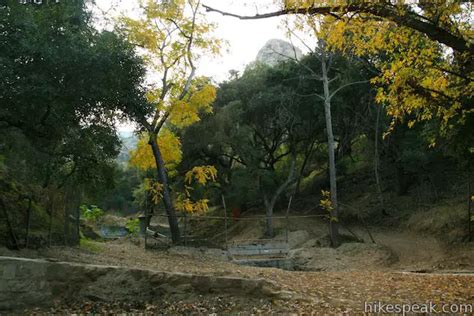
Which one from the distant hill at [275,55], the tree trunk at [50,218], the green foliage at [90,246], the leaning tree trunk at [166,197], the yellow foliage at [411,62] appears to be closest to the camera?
the yellow foliage at [411,62]

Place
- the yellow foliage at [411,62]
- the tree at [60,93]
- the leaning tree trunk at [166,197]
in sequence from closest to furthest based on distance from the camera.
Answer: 1. the yellow foliage at [411,62]
2. the tree at [60,93]
3. the leaning tree trunk at [166,197]

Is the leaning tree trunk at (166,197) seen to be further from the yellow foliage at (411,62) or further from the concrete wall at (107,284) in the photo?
the yellow foliage at (411,62)

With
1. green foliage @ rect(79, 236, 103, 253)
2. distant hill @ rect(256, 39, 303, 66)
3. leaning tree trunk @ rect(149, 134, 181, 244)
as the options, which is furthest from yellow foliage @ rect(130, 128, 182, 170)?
distant hill @ rect(256, 39, 303, 66)

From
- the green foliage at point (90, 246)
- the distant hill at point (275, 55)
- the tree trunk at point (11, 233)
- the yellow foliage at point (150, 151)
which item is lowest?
the green foliage at point (90, 246)

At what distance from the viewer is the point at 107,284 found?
5625mm

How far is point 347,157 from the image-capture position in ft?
96.4

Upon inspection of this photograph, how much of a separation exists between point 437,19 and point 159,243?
12.1m

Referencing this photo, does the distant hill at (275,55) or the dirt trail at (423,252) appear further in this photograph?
the distant hill at (275,55)

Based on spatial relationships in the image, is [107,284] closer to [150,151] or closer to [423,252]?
[150,151]

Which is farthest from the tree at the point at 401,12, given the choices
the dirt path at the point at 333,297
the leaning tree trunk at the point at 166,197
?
the leaning tree trunk at the point at 166,197

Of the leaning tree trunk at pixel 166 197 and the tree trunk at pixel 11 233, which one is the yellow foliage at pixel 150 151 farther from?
the tree trunk at pixel 11 233

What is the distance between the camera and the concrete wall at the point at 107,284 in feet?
17.5

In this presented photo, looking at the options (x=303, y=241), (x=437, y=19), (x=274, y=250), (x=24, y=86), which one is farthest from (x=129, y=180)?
(x=437, y=19)

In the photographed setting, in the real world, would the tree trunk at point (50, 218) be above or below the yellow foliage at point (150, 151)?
below
